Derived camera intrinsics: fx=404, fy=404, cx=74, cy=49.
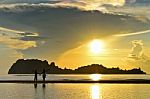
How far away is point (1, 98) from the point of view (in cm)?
3959

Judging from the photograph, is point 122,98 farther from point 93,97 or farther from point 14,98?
point 14,98

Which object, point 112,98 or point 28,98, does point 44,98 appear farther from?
point 112,98

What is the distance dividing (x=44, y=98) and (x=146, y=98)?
9.91m

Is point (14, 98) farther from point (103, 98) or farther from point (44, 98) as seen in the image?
point (103, 98)

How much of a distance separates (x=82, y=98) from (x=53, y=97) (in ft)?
10.6

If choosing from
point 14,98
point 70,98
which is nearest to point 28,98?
point 14,98

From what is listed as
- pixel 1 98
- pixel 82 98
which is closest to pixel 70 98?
pixel 82 98

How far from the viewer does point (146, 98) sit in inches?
1533

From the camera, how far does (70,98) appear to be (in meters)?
39.7

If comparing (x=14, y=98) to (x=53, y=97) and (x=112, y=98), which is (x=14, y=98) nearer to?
(x=53, y=97)

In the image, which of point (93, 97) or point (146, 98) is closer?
point (146, 98)

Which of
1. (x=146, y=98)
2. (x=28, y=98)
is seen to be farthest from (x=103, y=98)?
(x=28, y=98)

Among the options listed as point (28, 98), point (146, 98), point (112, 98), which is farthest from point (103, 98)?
point (28, 98)

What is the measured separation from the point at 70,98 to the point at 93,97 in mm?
3004
